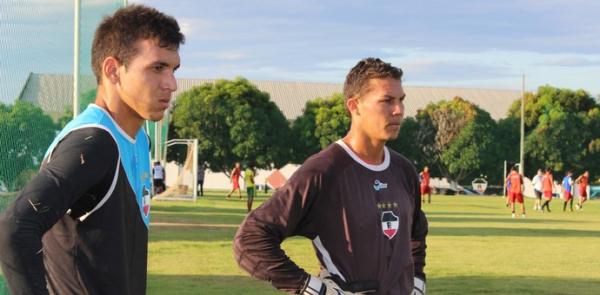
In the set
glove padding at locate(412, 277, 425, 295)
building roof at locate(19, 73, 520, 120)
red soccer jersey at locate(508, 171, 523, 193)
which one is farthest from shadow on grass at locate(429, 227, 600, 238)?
building roof at locate(19, 73, 520, 120)

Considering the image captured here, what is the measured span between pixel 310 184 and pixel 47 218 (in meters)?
2.18

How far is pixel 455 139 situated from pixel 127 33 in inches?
3281

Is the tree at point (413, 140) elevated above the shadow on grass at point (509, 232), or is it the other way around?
the tree at point (413, 140)

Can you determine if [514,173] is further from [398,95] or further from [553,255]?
[398,95]

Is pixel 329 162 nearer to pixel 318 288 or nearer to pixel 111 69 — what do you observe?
pixel 318 288

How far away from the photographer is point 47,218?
3133mm

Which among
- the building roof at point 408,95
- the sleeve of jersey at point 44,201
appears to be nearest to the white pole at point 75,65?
the sleeve of jersey at point 44,201

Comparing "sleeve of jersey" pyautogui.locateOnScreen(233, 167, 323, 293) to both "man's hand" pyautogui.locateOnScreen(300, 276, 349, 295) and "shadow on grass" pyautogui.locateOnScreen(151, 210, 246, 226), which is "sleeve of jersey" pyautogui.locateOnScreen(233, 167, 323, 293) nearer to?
"man's hand" pyautogui.locateOnScreen(300, 276, 349, 295)

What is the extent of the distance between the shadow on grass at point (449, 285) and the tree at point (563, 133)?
70696mm

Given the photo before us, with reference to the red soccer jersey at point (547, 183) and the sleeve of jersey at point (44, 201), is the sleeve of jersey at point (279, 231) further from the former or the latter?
the red soccer jersey at point (547, 183)

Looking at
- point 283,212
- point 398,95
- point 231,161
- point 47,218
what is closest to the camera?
point 47,218

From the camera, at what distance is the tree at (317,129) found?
278 feet

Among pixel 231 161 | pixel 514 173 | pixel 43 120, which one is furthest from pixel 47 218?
pixel 231 161

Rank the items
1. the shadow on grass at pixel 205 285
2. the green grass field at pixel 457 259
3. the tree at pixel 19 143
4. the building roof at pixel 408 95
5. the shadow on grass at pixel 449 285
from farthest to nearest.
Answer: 1. the building roof at pixel 408 95
2. the green grass field at pixel 457 259
3. the shadow on grass at pixel 449 285
4. the shadow on grass at pixel 205 285
5. the tree at pixel 19 143
